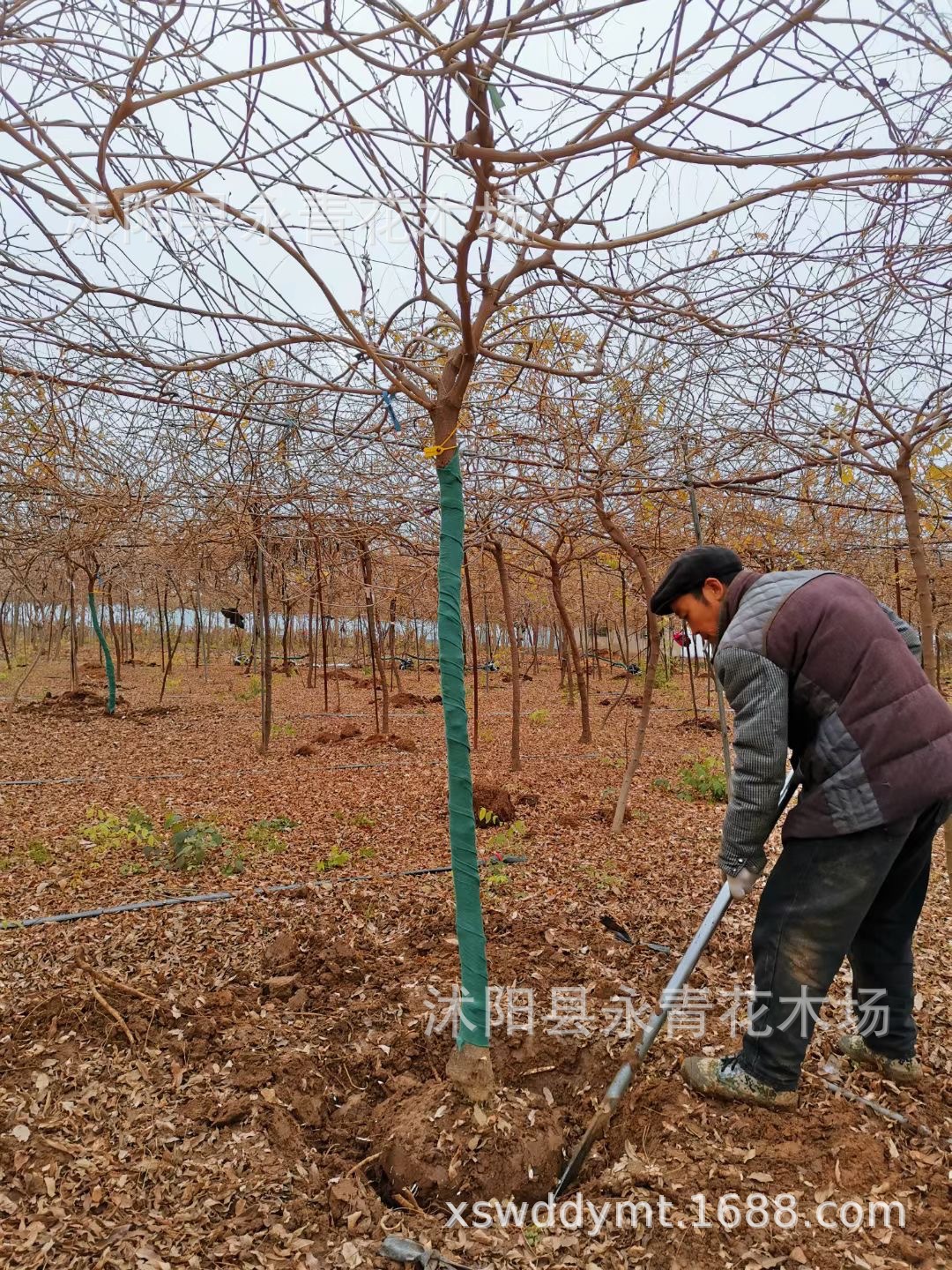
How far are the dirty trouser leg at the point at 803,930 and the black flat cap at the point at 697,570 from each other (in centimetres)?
77

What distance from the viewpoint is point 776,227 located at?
240cm

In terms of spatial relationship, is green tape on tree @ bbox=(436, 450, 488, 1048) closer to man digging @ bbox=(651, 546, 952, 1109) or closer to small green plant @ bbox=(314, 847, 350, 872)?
man digging @ bbox=(651, 546, 952, 1109)

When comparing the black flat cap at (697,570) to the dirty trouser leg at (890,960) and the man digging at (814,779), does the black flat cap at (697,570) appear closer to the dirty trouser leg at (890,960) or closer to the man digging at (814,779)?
the man digging at (814,779)

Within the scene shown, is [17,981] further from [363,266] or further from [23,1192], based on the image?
[363,266]

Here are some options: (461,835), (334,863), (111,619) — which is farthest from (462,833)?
(111,619)

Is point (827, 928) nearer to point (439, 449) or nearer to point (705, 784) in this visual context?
point (439, 449)

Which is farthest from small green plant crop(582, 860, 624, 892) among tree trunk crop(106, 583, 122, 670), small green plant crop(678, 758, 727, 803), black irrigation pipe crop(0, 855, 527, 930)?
tree trunk crop(106, 583, 122, 670)

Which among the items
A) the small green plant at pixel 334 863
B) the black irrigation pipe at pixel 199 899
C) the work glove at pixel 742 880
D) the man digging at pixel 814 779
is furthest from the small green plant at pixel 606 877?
the work glove at pixel 742 880

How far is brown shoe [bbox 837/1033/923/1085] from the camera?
7.24ft

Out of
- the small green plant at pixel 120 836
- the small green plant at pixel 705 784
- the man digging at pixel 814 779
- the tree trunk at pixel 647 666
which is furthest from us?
the small green plant at pixel 705 784

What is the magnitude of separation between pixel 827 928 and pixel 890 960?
40 centimetres

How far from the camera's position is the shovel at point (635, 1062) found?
1951 millimetres

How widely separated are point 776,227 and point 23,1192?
3.56 m

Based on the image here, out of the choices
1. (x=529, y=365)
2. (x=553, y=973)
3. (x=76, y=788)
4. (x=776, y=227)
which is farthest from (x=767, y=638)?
(x=76, y=788)
